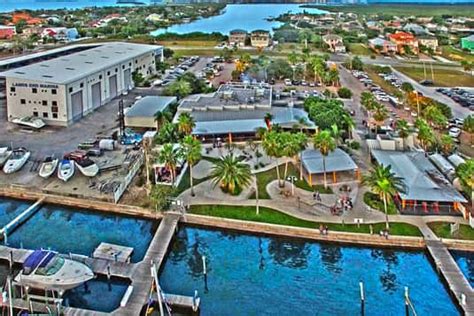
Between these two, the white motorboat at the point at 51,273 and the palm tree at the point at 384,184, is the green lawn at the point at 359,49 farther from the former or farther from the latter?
the white motorboat at the point at 51,273

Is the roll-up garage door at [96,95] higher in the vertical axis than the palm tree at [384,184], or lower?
higher

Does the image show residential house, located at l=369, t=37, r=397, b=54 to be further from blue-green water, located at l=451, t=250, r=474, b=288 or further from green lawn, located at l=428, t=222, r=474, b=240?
blue-green water, located at l=451, t=250, r=474, b=288

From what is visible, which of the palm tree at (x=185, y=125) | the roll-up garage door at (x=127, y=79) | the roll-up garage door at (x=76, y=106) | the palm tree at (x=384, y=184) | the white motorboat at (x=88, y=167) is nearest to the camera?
the palm tree at (x=384, y=184)

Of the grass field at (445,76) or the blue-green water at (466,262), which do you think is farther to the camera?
the grass field at (445,76)

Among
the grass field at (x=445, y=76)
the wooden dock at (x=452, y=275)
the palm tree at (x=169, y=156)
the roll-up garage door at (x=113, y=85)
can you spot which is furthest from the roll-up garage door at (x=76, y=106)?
the grass field at (x=445, y=76)

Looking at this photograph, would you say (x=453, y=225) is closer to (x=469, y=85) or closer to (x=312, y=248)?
(x=312, y=248)

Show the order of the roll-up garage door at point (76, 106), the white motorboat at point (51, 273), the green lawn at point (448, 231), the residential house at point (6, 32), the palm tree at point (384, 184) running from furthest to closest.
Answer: the residential house at point (6, 32) < the roll-up garage door at point (76, 106) < the palm tree at point (384, 184) < the green lawn at point (448, 231) < the white motorboat at point (51, 273)

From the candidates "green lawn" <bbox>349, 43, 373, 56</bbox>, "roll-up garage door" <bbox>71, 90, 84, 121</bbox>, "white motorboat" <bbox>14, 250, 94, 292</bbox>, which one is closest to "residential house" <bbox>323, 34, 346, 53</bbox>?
"green lawn" <bbox>349, 43, 373, 56</bbox>
